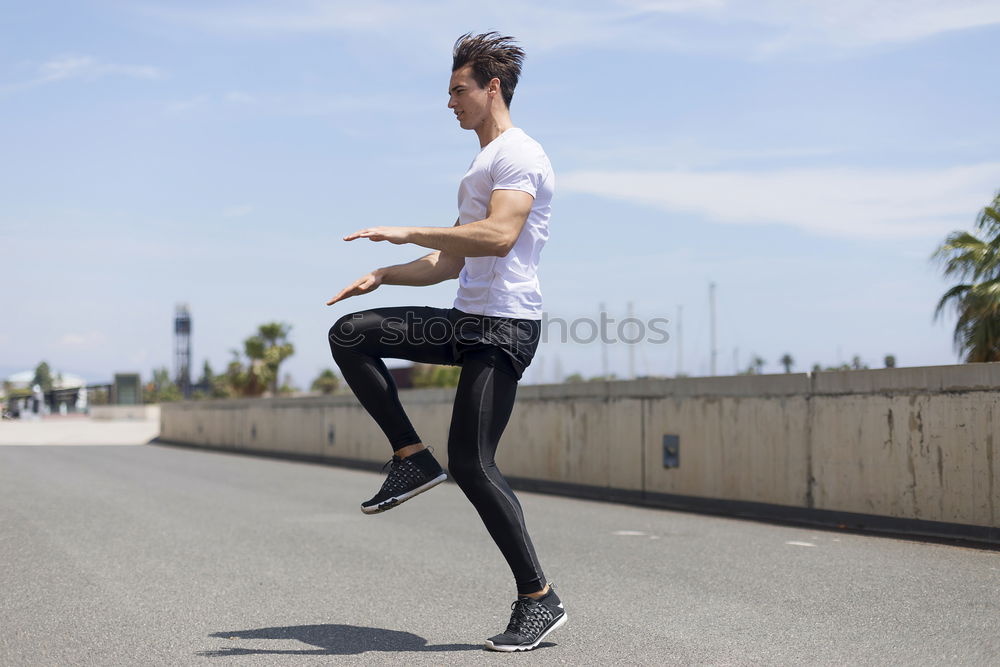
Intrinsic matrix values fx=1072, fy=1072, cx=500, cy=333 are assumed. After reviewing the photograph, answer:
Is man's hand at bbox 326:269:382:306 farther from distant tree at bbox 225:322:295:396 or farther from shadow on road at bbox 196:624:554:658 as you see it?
distant tree at bbox 225:322:295:396

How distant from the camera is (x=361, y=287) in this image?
4.04 meters

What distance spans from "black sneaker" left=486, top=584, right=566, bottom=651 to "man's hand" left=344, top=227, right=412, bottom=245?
1467 millimetres

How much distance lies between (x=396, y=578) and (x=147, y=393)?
15617cm

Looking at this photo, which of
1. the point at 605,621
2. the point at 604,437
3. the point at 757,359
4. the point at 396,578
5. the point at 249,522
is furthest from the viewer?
the point at 757,359

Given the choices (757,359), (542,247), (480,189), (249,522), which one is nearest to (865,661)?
(542,247)

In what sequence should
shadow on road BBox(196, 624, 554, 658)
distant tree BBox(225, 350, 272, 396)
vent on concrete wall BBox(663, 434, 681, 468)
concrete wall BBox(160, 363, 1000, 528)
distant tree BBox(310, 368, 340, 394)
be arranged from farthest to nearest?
distant tree BBox(310, 368, 340, 394)
distant tree BBox(225, 350, 272, 396)
vent on concrete wall BBox(663, 434, 681, 468)
concrete wall BBox(160, 363, 1000, 528)
shadow on road BBox(196, 624, 554, 658)

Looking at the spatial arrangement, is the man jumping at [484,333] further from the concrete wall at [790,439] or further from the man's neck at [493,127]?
the concrete wall at [790,439]

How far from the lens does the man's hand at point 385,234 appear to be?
381 cm

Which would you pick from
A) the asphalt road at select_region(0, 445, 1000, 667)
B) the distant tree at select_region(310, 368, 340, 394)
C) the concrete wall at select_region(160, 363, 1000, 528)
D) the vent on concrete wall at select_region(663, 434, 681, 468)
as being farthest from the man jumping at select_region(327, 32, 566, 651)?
the distant tree at select_region(310, 368, 340, 394)

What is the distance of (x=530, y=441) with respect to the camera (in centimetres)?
1456

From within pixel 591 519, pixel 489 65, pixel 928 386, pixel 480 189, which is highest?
pixel 489 65

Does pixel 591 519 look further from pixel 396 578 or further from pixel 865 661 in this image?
pixel 865 661

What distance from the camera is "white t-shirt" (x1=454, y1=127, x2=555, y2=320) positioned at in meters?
3.99

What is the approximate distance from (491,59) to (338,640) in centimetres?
240
